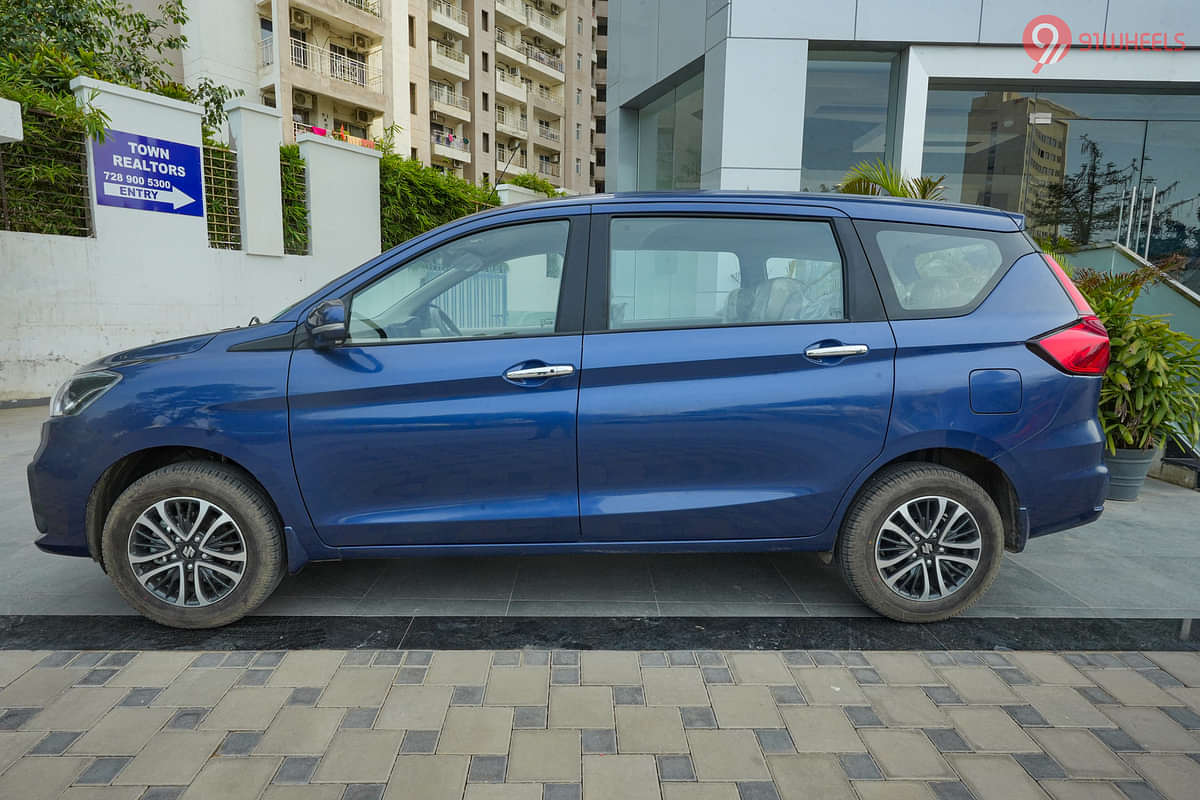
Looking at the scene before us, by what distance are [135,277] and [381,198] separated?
4.74 meters

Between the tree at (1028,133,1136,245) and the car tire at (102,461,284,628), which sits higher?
the tree at (1028,133,1136,245)

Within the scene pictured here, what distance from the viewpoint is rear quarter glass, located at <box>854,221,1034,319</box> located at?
3084mm

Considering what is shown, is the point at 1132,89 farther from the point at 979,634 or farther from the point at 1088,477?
the point at 979,634

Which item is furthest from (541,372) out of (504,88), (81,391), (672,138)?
(504,88)

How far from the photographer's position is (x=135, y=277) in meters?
9.28

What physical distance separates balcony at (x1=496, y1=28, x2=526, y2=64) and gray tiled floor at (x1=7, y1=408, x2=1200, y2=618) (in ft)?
150

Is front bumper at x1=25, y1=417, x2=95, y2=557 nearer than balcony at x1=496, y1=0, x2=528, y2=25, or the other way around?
front bumper at x1=25, y1=417, x2=95, y2=557

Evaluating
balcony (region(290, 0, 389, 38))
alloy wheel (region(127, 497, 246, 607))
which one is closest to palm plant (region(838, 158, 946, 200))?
alloy wheel (region(127, 497, 246, 607))

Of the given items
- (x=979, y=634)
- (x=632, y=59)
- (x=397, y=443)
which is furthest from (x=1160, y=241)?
(x=397, y=443)

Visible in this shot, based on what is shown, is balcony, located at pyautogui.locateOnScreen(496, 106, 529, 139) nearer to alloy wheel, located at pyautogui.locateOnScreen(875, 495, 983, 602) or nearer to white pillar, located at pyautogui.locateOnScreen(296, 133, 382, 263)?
white pillar, located at pyautogui.locateOnScreen(296, 133, 382, 263)

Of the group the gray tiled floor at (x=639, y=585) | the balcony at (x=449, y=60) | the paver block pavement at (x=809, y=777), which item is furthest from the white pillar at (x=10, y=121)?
the balcony at (x=449, y=60)

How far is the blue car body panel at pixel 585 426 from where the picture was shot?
2.91m

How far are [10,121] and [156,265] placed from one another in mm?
2349

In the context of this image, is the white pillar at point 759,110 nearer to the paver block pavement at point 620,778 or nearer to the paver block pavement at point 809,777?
the paver block pavement at point 809,777
